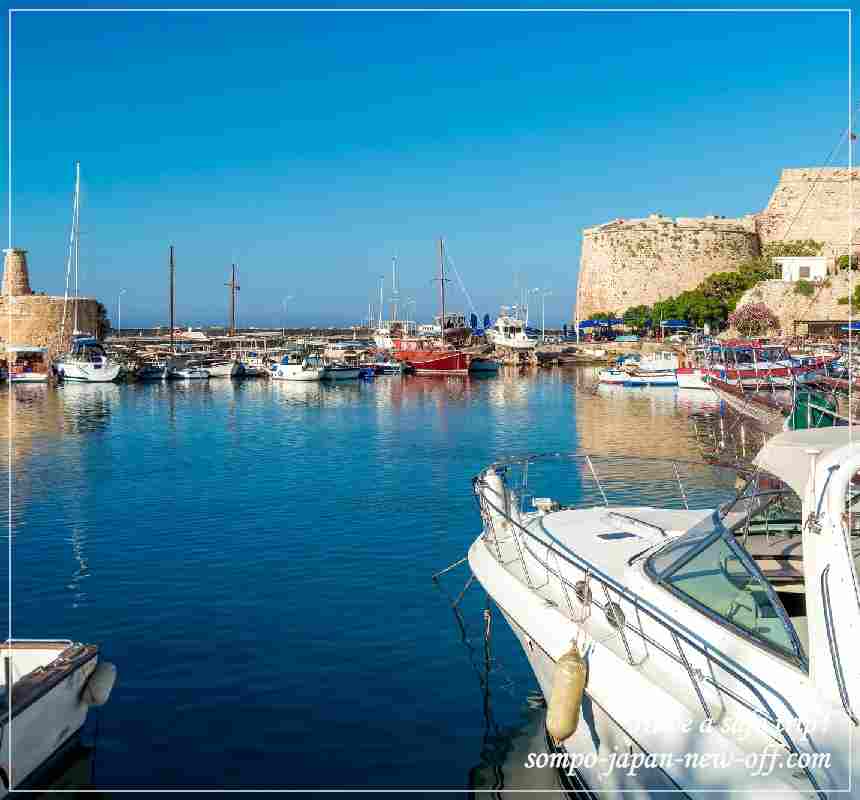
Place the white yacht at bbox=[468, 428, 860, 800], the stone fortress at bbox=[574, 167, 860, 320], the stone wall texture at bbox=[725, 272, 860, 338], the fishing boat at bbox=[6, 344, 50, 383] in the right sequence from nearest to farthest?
the white yacht at bbox=[468, 428, 860, 800] < the stone wall texture at bbox=[725, 272, 860, 338] < the fishing boat at bbox=[6, 344, 50, 383] < the stone fortress at bbox=[574, 167, 860, 320]

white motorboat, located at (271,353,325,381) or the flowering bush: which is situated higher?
the flowering bush

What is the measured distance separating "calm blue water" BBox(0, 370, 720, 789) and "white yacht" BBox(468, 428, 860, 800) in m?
1.32

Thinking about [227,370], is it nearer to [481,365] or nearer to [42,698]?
[481,365]

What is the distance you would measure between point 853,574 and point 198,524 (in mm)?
11315

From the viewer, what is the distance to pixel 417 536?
43.9 feet

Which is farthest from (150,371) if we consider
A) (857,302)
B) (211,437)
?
(857,302)

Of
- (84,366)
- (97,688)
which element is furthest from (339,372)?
(97,688)

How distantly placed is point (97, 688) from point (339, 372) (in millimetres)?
43776

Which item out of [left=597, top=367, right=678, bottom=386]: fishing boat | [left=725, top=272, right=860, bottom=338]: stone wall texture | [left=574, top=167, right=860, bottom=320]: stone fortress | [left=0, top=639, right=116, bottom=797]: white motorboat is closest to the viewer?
[left=0, top=639, right=116, bottom=797]: white motorboat

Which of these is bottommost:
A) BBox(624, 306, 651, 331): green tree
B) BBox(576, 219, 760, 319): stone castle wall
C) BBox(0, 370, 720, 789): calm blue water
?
BBox(0, 370, 720, 789): calm blue water

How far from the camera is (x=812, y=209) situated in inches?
2399

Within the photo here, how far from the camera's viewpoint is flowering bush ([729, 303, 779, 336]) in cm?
4417

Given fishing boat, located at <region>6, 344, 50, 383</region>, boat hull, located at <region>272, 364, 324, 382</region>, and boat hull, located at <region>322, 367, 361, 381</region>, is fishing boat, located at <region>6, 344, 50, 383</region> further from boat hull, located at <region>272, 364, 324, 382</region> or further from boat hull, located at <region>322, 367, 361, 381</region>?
boat hull, located at <region>322, 367, 361, 381</region>

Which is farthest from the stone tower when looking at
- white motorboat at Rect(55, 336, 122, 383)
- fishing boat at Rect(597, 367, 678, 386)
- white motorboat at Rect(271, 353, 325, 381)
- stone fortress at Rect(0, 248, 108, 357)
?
fishing boat at Rect(597, 367, 678, 386)
